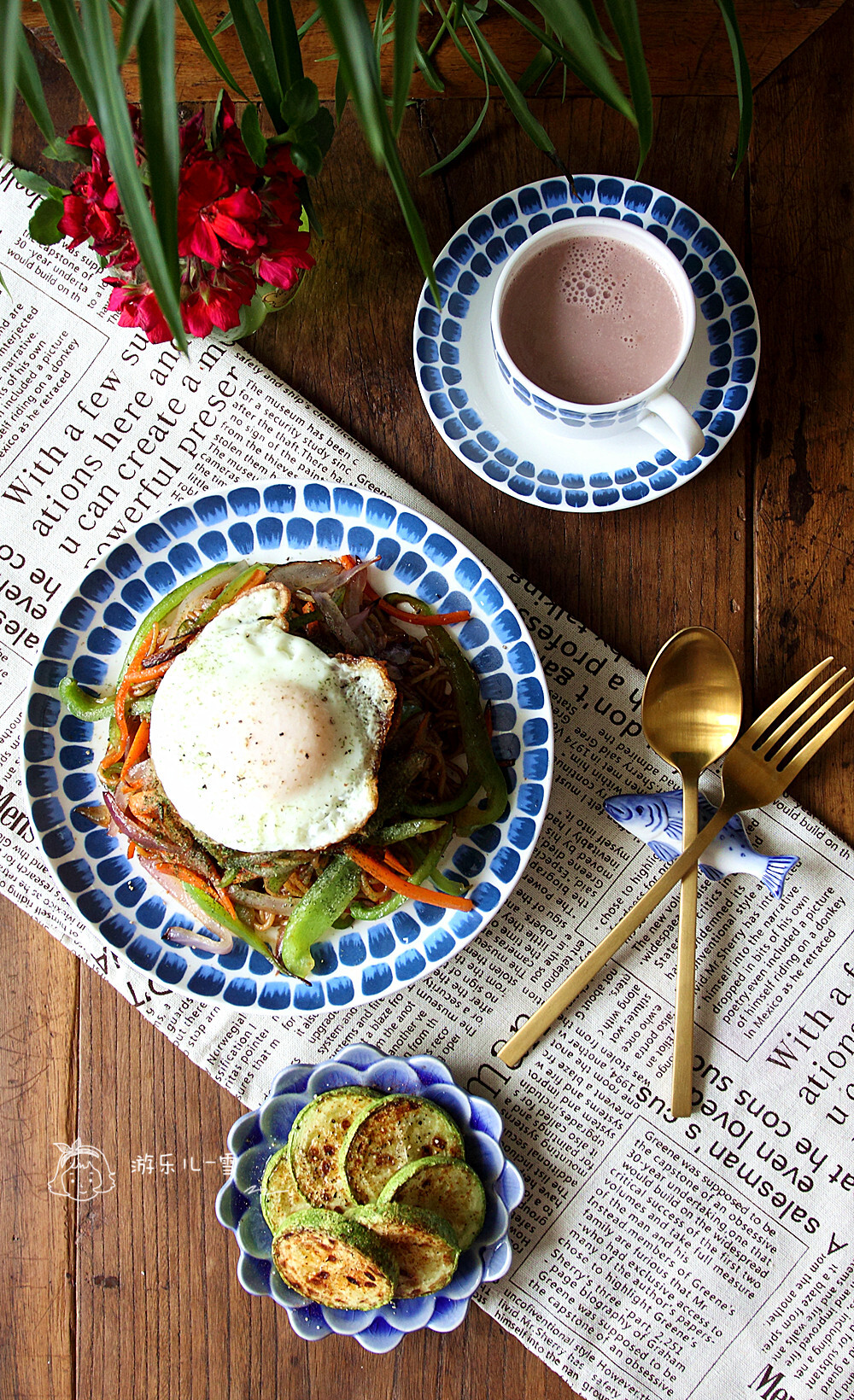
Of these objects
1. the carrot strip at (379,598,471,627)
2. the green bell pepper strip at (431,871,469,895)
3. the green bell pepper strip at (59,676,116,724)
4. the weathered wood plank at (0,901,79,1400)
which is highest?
the carrot strip at (379,598,471,627)

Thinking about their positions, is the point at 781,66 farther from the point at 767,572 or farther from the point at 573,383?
the point at 767,572

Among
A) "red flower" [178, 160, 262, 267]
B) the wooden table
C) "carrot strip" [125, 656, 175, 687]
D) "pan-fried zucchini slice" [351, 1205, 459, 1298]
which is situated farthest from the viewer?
the wooden table

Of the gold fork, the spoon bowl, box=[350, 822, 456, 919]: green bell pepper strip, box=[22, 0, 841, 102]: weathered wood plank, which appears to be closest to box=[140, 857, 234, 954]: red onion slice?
box=[350, 822, 456, 919]: green bell pepper strip

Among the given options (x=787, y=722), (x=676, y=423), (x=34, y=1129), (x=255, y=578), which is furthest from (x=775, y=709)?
(x=34, y=1129)

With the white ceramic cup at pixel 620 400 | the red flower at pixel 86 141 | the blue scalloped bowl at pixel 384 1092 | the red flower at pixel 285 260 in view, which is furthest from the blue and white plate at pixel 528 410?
the blue scalloped bowl at pixel 384 1092

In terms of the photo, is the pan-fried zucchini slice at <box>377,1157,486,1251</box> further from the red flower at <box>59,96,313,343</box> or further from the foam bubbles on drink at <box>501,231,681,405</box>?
the red flower at <box>59,96,313,343</box>

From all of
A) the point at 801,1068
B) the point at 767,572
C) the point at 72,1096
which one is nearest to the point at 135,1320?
the point at 72,1096
